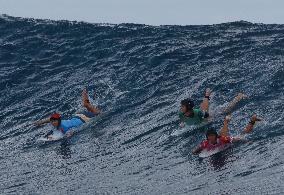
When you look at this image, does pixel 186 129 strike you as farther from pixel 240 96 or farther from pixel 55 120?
pixel 55 120

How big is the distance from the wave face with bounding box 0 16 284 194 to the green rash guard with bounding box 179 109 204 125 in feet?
1.23

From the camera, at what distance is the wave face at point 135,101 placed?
15.0 metres

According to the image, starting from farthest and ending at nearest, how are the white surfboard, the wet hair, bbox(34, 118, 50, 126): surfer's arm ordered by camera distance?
1. bbox(34, 118, 50, 126): surfer's arm
2. the wet hair
3. the white surfboard

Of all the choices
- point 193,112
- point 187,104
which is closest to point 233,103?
point 193,112

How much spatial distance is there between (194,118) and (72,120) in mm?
4680

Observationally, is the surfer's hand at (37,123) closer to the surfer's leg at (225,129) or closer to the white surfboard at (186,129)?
the white surfboard at (186,129)

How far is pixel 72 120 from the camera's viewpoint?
2102 cm

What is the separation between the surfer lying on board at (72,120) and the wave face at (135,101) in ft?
1.31

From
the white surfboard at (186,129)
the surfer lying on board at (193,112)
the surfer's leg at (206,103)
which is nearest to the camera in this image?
the white surfboard at (186,129)

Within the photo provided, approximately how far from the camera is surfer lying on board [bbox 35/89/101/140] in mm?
20469

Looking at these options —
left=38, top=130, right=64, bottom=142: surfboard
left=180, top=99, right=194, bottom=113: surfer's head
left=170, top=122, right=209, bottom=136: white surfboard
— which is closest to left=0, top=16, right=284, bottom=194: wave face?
left=170, top=122, right=209, bottom=136: white surfboard

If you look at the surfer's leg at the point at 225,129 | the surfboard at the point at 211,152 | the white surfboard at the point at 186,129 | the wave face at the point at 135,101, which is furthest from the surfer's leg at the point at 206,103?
the surfboard at the point at 211,152

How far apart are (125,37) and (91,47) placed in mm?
1753

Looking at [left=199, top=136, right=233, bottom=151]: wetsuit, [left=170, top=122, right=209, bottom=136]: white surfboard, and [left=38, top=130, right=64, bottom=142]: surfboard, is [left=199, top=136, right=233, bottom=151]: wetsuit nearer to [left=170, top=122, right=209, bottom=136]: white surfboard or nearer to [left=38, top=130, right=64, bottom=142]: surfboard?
[left=170, top=122, right=209, bottom=136]: white surfboard
